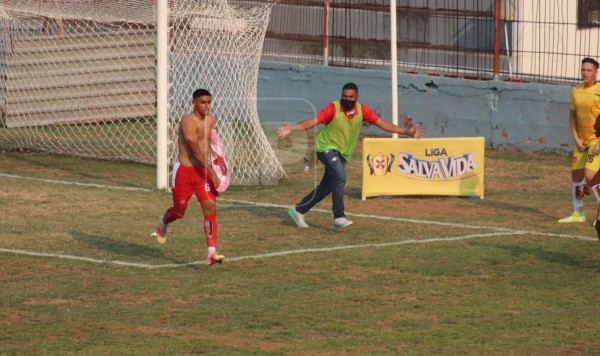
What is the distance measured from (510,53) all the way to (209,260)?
41.3 ft

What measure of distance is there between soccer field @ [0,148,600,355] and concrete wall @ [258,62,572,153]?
12.9ft

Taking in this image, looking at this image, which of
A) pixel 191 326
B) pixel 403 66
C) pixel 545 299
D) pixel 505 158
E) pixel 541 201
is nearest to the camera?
pixel 191 326

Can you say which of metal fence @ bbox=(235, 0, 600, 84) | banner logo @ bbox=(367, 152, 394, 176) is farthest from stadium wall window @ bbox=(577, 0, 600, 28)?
banner logo @ bbox=(367, 152, 394, 176)

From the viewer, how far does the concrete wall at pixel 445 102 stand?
23312mm

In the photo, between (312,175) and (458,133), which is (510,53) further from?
(312,175)

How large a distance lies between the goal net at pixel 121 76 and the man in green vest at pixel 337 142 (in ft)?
14.1

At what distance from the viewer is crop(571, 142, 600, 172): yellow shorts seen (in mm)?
15445

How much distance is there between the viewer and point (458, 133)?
24672 mm

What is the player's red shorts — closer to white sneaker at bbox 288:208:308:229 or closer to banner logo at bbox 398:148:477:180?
white sneaker at bbox 288:208:308:229

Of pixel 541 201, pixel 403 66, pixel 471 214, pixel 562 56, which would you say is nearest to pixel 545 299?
pixel 471 214

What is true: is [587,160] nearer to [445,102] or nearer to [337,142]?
[337,142]

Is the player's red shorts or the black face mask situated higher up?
the black face mask

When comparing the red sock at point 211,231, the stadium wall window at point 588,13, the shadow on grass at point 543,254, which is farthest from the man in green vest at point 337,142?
the stadium wall window at point 588,13

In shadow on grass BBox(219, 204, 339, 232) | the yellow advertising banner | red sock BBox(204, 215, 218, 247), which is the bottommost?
shadow on grass BBox(219, 204, 339, 232)
